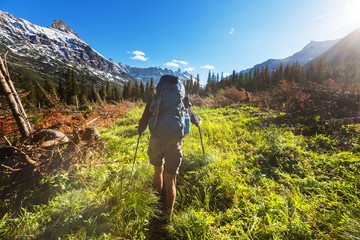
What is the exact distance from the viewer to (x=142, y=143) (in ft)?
17.8

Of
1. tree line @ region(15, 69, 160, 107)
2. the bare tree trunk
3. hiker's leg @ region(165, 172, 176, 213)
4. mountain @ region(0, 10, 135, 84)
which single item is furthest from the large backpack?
mountain @ region(0, 10, 135, 84)

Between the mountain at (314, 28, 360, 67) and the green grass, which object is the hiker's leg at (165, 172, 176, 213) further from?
the mountain at (314, 28, 360, 67)

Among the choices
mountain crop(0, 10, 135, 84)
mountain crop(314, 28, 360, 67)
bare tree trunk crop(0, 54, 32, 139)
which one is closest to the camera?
bare tree trunk crop(0, 54, 32, 139)

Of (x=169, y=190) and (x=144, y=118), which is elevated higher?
(x=144, y=118)

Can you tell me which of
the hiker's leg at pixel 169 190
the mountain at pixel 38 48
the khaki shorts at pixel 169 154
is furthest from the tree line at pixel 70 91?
the mountain at pixel 38 48

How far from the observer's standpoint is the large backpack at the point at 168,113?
238cm

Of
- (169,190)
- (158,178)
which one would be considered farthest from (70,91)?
(169,190)

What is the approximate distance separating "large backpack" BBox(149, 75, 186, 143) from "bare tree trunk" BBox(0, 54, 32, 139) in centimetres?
271

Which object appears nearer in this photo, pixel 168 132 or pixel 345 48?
pixel 168 132

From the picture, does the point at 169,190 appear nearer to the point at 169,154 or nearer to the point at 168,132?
the point at 169,154

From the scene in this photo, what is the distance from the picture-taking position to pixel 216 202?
8.92ft

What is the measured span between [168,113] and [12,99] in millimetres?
3198

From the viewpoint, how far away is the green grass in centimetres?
194

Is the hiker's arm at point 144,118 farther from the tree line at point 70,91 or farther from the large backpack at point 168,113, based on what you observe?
the tree line at point 70,91
